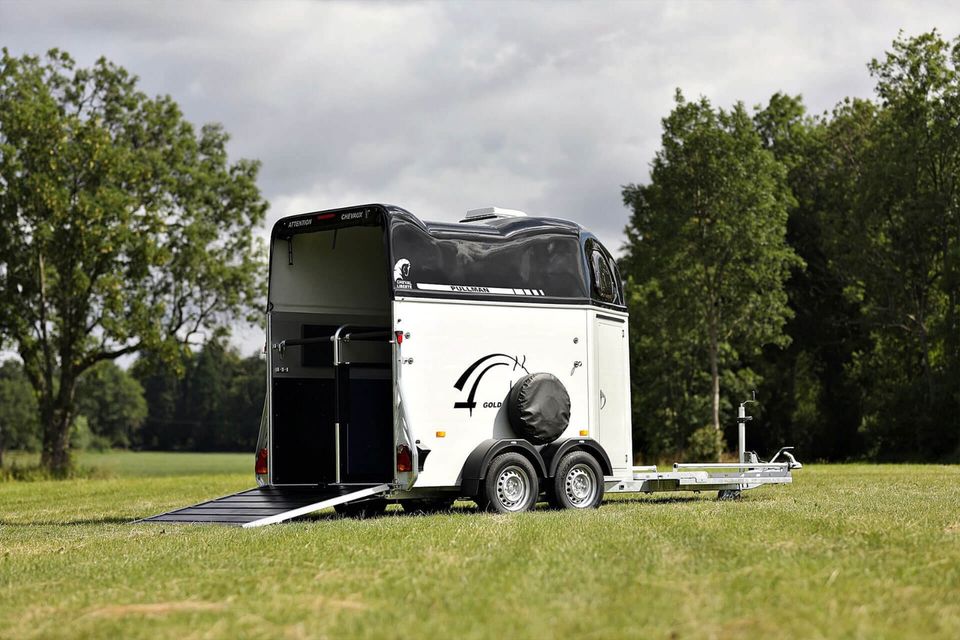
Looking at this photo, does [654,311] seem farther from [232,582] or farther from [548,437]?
[232,582]

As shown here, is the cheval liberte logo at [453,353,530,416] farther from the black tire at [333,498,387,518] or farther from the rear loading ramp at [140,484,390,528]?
the black tire at [333,498,387,518]

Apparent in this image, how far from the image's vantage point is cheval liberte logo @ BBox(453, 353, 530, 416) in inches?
573

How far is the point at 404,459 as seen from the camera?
45.8 ft

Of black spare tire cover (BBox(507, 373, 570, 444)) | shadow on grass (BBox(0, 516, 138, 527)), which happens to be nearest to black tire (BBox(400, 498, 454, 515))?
black spare tire cover (BBox(507, 373, 570, 444))

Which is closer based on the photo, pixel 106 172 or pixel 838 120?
pixel 106 172

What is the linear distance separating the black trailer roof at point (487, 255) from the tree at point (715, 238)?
2753 centimetres

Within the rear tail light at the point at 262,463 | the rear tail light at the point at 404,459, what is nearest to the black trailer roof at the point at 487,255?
the rear tail light at the point at 404,459

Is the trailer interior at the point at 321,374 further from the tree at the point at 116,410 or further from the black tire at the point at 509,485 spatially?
the tree at the point at 116,410

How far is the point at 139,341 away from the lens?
39688mm

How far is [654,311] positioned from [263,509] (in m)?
33.6

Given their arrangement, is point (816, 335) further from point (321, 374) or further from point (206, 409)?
point (206, 409)

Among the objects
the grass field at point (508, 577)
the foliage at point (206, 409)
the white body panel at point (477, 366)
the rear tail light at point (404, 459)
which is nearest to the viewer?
the grass field at point (508, 577)

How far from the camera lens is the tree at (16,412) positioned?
94.3 metres

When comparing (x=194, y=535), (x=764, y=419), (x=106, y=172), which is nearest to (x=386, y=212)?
(x=194, y=535)
